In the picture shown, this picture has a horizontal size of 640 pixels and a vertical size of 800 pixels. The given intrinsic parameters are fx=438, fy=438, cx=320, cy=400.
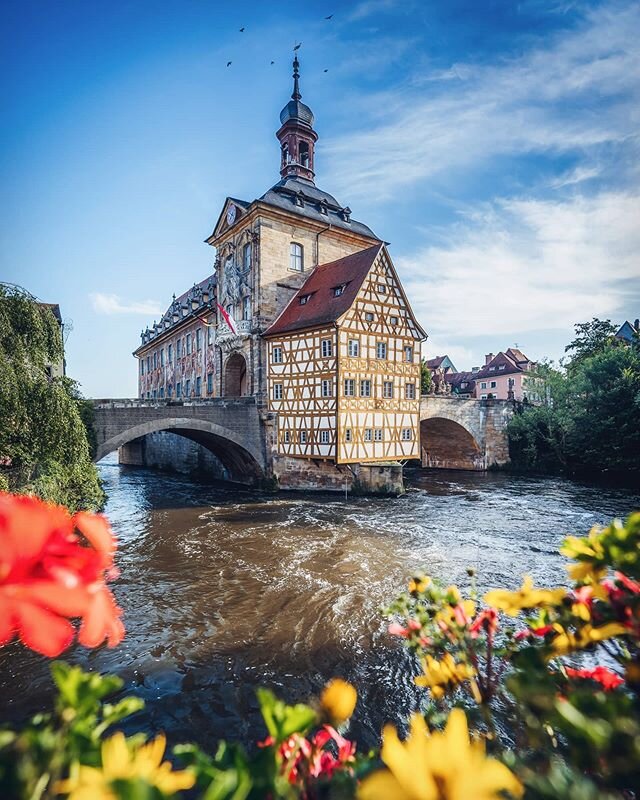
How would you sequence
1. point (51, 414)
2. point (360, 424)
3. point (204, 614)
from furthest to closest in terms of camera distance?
point (360, 424) < point (51, 414) < point (204, 614)

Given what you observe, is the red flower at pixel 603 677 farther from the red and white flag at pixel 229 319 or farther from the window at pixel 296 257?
the window at pixel 296 257

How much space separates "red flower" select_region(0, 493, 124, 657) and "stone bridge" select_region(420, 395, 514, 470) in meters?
26.9

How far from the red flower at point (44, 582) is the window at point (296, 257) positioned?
23001 millimetres

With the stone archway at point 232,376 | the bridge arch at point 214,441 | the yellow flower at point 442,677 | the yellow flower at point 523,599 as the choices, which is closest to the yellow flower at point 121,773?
the yellow flower at point 523,599

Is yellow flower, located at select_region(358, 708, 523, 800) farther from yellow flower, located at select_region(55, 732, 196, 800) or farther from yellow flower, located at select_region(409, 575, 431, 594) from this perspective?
yellow flower, located at select_region(409, 575, 431, 594)

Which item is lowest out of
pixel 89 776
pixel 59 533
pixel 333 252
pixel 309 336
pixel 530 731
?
pixel 530 731

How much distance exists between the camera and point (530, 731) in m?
1.12

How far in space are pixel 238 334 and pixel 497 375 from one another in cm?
4102

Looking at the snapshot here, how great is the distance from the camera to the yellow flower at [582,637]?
4.33 ft

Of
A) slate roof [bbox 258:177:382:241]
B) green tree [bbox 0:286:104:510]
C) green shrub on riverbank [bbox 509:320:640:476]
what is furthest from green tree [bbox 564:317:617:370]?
green tree [bbox 0:286:104:510]

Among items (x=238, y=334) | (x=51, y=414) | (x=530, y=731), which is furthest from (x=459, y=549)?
(x=238, y=334)

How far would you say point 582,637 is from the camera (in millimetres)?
1417

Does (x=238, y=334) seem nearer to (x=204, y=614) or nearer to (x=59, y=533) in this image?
(x=204, y=614)

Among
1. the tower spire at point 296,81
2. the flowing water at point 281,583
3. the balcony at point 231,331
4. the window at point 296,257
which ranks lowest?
the flowing water at point 281,583
